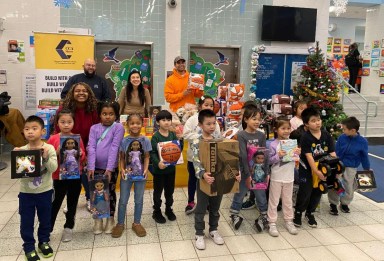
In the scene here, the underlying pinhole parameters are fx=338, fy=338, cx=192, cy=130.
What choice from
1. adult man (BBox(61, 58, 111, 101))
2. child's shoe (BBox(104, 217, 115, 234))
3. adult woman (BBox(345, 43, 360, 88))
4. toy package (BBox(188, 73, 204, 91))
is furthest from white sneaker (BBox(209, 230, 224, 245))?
adult woman (BBox(345, 43, 360, 88))

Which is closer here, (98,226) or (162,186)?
(98,226)

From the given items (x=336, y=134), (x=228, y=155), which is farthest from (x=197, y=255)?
(x=336, y=134)

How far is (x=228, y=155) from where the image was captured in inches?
115

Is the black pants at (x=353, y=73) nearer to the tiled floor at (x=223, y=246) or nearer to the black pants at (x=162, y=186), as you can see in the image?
the tiled floor at (x=223, y=246)

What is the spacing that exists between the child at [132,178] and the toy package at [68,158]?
16.2 inches

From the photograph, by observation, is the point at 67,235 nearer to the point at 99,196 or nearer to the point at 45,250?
the point at 45,250

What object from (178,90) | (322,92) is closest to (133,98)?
(178,90)

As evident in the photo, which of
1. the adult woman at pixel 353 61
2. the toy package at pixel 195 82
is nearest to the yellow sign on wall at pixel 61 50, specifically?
the toy package at pixel 195 82

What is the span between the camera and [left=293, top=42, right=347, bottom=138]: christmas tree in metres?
6.84

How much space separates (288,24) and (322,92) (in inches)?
69.0

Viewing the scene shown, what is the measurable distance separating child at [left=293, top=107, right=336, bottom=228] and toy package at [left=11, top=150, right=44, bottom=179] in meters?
2.53

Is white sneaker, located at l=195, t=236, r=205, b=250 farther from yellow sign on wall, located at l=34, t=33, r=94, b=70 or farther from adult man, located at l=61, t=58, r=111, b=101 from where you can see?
yellow sign on wall, located at l=34, t=33, r=94, b=70

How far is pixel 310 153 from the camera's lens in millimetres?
3475

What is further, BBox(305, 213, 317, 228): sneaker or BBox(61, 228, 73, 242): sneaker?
BBox(305, 213, 317, 228): sneaker
